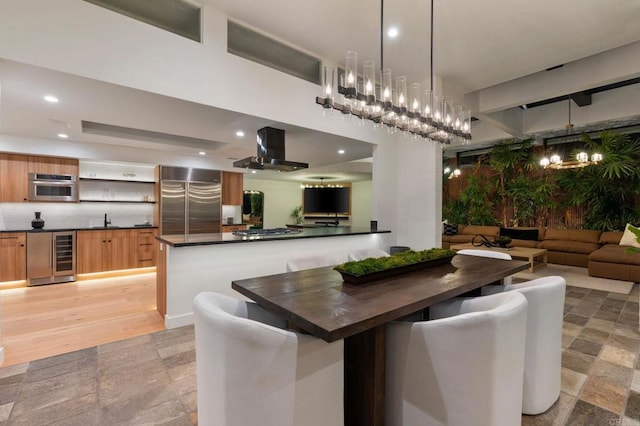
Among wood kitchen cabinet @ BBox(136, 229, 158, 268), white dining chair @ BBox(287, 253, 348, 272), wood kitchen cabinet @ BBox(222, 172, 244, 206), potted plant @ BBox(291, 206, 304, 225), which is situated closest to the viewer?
white dining chair @ BBox(287, 253, 348, 272)

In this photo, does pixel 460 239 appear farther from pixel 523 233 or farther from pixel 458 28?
pixel 458 28

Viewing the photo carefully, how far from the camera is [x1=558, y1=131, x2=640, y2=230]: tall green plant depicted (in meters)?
5.87

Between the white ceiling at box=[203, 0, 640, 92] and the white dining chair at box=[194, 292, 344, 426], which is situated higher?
the white ceiling at box=[203, 0, 640, 92]

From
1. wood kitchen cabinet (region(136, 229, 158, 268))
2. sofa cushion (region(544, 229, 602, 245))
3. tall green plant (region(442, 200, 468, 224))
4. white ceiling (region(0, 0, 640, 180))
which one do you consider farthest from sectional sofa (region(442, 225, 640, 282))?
wood kitchen cabinet (region(136, 229, 158, 268))

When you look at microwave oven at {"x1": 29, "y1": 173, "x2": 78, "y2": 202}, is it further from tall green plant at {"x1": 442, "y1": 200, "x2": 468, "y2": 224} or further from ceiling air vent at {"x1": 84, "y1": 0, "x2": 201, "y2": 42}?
tall green plant at {"x1": 442, "y1": 200, "x2": 468, "y2": 224}

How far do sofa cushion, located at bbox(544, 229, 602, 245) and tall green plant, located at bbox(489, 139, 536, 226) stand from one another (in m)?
0.95

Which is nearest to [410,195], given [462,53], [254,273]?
[462,53]

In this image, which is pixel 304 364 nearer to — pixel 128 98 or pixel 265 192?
pixel 128 98

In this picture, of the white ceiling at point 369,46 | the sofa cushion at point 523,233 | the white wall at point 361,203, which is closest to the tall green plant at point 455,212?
the sofa cushion at point 523,233

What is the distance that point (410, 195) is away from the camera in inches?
191

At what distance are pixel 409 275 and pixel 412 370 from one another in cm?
75

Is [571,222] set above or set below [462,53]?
below

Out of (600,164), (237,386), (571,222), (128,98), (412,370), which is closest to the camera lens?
(237,386)

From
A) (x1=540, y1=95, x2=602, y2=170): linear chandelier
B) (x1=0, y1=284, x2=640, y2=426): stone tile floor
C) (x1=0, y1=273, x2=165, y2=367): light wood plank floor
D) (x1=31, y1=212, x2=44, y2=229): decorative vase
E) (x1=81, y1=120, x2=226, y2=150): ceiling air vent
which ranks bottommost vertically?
(x1=0, y1=284, x2=640, y2=426): stone tile floor
